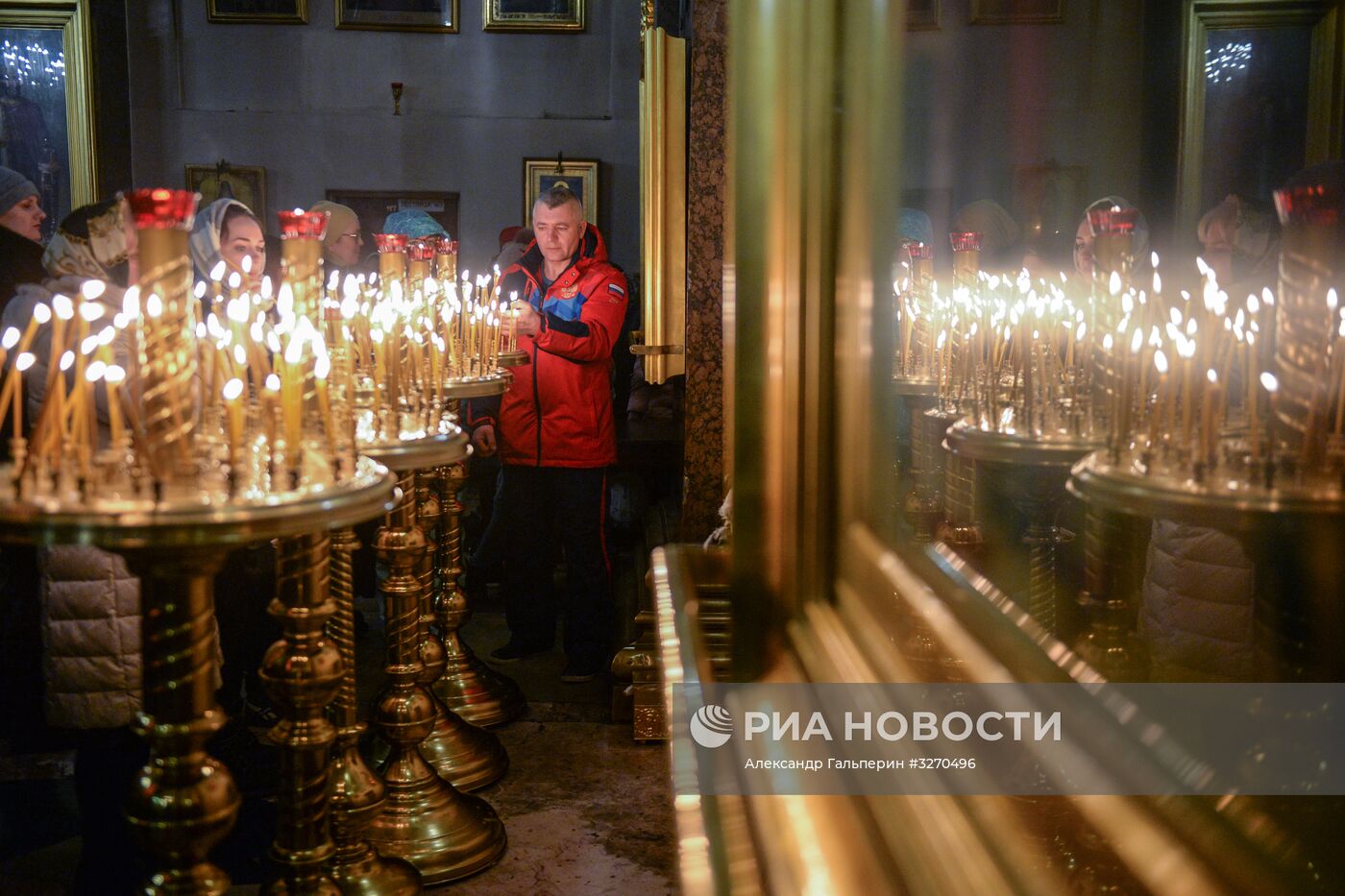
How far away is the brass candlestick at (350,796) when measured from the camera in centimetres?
246

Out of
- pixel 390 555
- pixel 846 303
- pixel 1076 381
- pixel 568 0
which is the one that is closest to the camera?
pixel 1076 381

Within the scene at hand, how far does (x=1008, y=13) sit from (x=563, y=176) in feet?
23.0

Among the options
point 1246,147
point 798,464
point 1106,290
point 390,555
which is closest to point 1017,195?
point 1106,290

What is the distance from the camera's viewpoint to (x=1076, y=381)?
0.84m

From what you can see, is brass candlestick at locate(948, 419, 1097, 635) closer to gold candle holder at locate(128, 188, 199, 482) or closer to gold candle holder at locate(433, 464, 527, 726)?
gold candle holder at locate(128, 188, 199, 482)

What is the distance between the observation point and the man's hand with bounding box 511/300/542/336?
13.4 feet

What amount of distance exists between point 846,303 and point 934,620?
374mm

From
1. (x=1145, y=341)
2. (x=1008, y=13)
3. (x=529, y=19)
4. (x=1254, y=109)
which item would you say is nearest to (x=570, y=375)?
(x=1008, y=13)

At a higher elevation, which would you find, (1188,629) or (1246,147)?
(1246,147)

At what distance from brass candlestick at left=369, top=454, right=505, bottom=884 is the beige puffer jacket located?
0.59 metres

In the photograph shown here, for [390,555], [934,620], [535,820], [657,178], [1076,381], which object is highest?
[657,178]

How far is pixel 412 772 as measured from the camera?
2.89 meters

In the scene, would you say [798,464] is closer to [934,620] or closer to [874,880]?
[934,620]

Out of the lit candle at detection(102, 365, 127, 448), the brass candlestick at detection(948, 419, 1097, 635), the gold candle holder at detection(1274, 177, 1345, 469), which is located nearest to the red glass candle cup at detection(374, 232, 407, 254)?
the lit candle at detection(102, 365, 127, 448)
